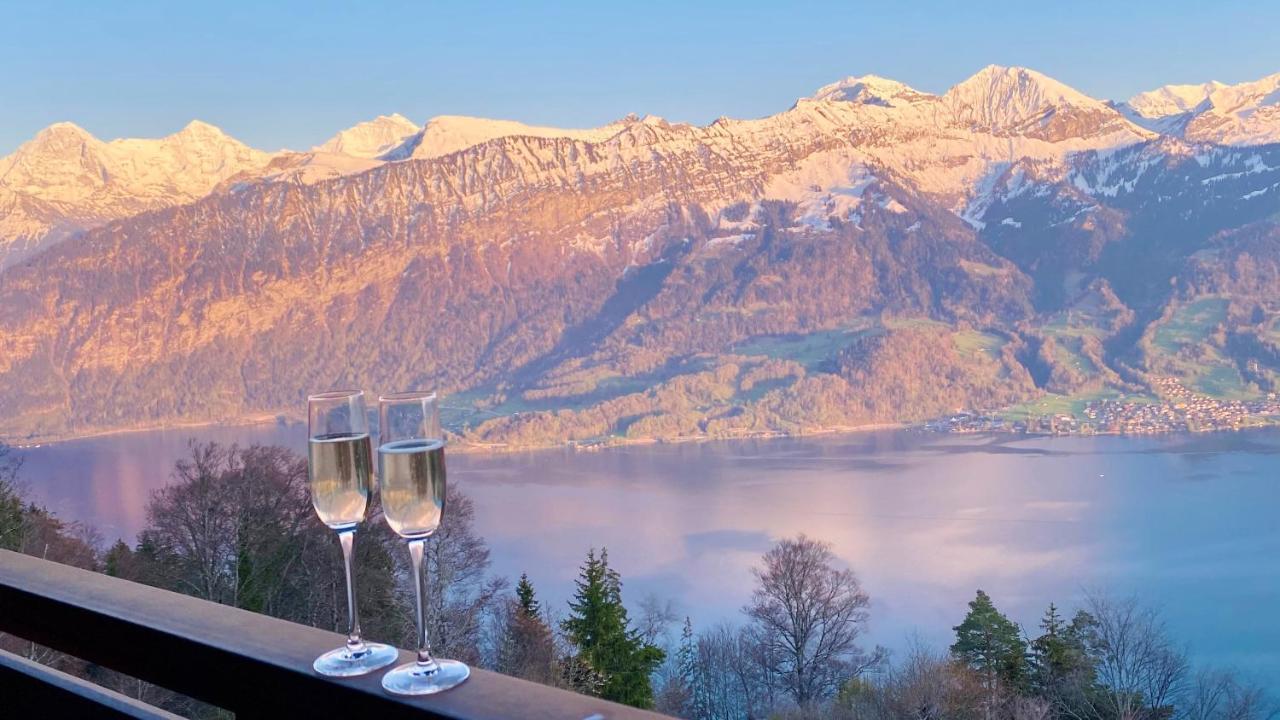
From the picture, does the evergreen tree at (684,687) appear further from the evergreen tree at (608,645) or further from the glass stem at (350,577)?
the glass stem at (350,577)

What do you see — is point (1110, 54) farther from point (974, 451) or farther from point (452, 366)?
point (452, 366)

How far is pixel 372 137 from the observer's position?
9156 centimetres

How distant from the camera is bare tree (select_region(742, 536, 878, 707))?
20656 mm

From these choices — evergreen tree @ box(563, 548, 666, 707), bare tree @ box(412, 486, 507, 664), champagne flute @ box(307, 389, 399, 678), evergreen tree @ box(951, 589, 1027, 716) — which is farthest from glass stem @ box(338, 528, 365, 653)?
evergreen tree @ box(951, 589, 1027, 716)

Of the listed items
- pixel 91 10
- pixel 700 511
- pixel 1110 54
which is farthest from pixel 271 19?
pixel 1110 54

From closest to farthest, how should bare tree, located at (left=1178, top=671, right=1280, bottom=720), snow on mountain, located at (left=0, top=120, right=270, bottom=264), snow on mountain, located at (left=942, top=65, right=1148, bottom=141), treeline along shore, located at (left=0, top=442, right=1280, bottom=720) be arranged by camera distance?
treeline along shore, located at (left=0, top=442, right=1280, bottom=720), bare tree, located at (left=1178, top=671, right=1280, bottom=720), snow on mountain, located at (left=0, top=120, right=270, bottom=264), snow on mountain, located at (left=942, top=65, right=1148, bottom=141)

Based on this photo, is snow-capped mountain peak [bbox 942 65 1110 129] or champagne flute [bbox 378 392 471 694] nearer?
champagne flute [bbox 378 392 471 694]

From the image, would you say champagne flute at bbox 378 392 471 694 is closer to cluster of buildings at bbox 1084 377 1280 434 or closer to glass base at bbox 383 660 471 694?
glass base at bbox 383 660 471 694

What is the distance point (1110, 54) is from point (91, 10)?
7341 centimetres

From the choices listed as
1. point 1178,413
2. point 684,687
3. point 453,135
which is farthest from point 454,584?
point 453,135

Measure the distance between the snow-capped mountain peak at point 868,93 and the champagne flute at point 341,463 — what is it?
9925cm

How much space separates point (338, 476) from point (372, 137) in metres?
96.4

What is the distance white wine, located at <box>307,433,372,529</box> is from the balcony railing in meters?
0.09

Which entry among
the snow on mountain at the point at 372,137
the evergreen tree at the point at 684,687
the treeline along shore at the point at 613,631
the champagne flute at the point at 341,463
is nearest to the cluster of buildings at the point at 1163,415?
the treeline along shore at the point at 613,631
